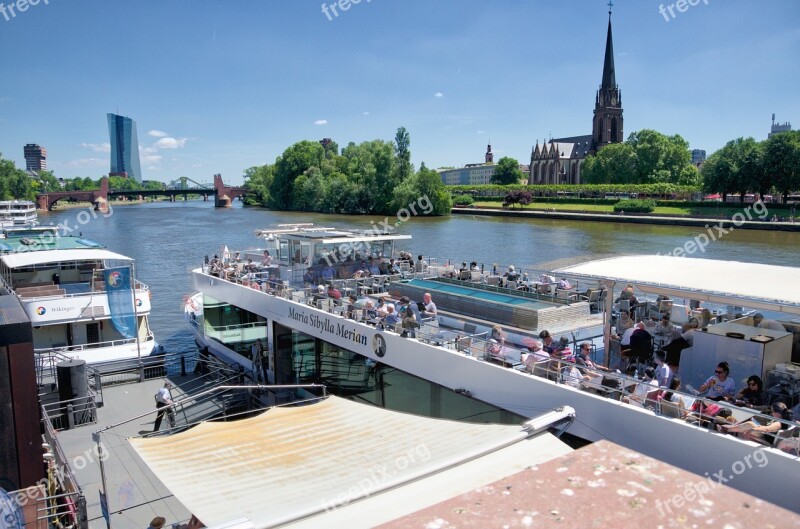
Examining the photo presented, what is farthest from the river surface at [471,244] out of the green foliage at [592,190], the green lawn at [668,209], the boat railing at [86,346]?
the green foliage at [592,190]

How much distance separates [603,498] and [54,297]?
46.9 ft

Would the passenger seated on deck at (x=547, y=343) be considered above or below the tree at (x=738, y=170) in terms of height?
below

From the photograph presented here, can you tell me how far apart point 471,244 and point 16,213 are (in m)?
33.0

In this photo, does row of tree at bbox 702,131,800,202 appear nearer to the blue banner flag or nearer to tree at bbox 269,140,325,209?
tree at bbox 269,140,325,209

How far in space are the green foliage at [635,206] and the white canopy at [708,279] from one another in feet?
173

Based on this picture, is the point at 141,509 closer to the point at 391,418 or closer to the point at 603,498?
the point at 391,418

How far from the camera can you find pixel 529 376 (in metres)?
6.98

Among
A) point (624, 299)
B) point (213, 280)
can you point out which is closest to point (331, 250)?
point (213, 280)

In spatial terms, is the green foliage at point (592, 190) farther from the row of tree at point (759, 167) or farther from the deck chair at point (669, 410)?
the deck chair at point (669, 410)

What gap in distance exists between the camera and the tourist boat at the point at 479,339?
5.73 metres

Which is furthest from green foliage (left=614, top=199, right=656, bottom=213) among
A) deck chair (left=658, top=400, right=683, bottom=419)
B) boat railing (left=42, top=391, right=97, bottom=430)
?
deck chair (left=658, top=400, right=683, bottom=419)

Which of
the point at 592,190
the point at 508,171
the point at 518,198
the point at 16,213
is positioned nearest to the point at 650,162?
the point at 592,190

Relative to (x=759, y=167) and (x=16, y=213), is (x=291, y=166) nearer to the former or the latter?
(x=16, y=213)

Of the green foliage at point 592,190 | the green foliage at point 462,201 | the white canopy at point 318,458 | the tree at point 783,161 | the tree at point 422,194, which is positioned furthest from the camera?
the green foliage at point 462,201
